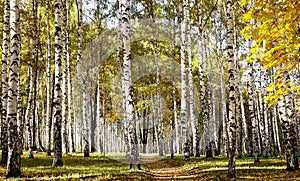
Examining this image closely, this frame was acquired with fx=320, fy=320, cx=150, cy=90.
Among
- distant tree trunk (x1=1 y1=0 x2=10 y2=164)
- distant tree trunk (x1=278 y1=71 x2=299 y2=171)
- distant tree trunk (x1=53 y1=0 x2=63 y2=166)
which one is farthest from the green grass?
distant tree trunk (x1=278 y1=71 x2=299 y2=171)

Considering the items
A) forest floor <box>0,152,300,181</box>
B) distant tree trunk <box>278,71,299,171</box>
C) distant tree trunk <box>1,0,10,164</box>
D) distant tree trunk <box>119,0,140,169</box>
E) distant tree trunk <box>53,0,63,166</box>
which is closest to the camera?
forest floor <box>0,152,300,181</box>

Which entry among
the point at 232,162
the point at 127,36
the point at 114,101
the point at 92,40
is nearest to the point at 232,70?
the point at 232,162

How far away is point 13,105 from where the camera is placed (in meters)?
10.7

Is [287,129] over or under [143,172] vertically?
over

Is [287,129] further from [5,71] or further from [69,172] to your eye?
[5,71]

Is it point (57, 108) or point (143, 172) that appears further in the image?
point (57, 108)

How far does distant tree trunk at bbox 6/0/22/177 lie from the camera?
33.5 ft

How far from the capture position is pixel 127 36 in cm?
1501

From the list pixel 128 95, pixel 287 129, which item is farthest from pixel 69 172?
pixel 287 129

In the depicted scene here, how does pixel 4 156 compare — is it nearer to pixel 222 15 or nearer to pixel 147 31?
pixel 147 31

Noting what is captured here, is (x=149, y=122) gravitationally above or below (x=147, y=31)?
below

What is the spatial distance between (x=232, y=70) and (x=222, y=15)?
2100 centimetres

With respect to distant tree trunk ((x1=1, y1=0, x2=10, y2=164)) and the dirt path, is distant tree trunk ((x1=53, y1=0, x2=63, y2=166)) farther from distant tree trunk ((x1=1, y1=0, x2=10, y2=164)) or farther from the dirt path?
the dirt path

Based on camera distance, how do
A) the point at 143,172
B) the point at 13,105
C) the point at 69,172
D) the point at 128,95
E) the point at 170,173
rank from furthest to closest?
the point at 128,95 < the point at 170,173 < the point at 143,172 < the point at 69,172 < the point at 13,105
